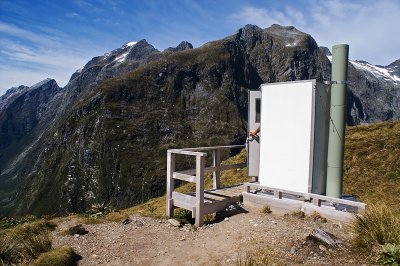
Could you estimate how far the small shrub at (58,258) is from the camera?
27.7ft

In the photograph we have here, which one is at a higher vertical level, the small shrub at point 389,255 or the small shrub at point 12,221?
the small shrub at point 389,255

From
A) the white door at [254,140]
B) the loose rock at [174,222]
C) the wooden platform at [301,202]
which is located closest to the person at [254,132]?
the white door at [254,140]

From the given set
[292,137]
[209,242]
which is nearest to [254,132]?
[292,137]

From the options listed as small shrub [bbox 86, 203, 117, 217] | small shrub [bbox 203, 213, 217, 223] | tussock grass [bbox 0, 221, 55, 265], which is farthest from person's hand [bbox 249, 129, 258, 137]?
tussock grass [bbox 0, 221, 55, 265]

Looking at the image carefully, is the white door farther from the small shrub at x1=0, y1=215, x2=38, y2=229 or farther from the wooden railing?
the small shrub at x1=0, y1=215, x2=38, y2=229

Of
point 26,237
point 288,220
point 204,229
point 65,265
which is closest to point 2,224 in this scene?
point 26,237

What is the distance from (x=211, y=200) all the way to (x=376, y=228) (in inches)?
256

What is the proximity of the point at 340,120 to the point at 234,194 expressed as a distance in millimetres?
5193

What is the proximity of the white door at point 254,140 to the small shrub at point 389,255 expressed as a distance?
7699mm

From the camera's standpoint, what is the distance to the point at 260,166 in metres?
13.8

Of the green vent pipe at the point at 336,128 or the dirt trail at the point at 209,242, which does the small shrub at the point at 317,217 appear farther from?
the green vent pipe at the point at 336,128

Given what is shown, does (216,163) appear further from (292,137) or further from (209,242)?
(209,242)

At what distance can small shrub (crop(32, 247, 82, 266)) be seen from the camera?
332 inches

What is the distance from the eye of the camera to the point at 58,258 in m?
8.66
